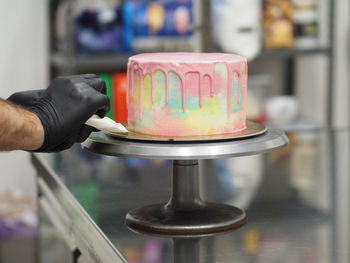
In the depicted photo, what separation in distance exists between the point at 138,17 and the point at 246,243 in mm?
2219

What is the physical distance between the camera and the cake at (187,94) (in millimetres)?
1068

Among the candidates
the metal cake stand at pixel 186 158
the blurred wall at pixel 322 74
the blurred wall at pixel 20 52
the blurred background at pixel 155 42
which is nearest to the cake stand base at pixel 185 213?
the metal cake stand at pixel 186 158

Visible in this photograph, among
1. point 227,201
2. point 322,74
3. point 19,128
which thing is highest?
point 19,128

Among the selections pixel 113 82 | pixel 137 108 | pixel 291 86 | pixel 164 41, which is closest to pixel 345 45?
pixel 291 86

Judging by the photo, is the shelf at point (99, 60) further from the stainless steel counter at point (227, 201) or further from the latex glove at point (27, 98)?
the latex glove at point (27, 98)

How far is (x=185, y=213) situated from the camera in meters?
1.14

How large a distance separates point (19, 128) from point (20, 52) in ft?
7.91

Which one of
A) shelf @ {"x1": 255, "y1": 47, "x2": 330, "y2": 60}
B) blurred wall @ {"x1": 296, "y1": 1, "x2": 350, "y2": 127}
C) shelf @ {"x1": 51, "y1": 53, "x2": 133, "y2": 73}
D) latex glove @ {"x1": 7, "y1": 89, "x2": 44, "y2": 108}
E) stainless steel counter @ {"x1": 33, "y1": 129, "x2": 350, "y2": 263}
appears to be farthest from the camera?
blurred wall @ {"x1": 296, "y1": 1, "x2": 350, "y2": 127}

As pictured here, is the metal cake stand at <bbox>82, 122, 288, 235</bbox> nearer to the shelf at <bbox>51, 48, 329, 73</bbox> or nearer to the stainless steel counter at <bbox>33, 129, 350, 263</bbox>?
the stainless steel counter at <bbox>33, 129, 350, 263</bbox>

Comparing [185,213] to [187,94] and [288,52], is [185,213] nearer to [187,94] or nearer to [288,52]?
[187,94]

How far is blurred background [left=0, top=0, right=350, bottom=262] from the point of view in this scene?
3.07m

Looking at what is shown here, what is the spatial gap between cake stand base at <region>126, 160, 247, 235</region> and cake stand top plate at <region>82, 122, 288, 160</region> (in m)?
0.10

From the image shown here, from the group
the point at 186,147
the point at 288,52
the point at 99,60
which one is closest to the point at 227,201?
the point at 186,147

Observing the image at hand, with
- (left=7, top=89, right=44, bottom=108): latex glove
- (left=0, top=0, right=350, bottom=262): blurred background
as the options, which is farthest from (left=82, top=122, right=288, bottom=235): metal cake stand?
(left=0, top=0, right=350, bottom=262): blurred background
